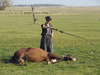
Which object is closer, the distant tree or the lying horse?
the lying horse

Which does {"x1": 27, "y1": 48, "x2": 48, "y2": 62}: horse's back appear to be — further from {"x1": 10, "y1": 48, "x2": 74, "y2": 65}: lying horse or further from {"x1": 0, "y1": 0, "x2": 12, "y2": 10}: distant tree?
{"x1": 0, "y1": 0, "x2": 12, "y2": 10}: distant tree

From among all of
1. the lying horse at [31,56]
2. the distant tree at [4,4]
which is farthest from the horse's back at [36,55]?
the distant tree at [4,4]

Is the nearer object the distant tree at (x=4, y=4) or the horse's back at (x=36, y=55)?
the horse's back at (x=36, y=55)

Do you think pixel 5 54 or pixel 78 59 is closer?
pixel 78 59

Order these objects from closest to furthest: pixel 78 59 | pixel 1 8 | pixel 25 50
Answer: pixel 25 50 < pixel 78 59 < pixel 1 8

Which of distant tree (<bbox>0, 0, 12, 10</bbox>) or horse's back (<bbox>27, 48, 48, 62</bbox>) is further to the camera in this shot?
distant tree (<bbox>0, 0, 12, 10</bbox>)

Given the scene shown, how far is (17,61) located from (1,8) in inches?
3969

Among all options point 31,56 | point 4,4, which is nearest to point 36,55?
point 31,56

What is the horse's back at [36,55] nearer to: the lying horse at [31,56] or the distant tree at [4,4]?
the lying horse at [31,56]

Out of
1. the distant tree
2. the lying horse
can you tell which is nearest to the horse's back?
the lying horse

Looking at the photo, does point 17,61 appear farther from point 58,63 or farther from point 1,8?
point 1,8

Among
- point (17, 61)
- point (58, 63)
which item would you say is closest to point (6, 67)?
point (17, 61)

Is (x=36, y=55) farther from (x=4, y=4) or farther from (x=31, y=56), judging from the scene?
(x=4, y=4)

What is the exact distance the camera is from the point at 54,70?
8742 mm
